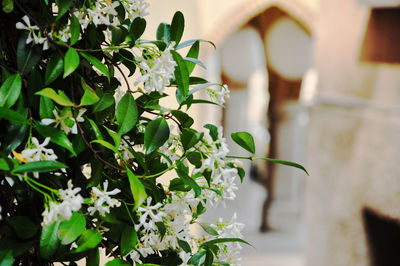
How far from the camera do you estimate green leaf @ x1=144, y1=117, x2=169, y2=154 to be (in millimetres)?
479

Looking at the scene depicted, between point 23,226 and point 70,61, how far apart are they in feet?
0.50

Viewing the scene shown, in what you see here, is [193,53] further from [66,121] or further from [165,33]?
[66,121]

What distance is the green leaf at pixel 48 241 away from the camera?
42 cm

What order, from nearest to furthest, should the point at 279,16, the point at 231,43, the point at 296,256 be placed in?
the point at 296,256, the point at 279,16, the point at 231,43

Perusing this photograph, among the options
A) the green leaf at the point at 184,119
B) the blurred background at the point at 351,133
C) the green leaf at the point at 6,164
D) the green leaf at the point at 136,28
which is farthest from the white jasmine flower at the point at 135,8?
the blurred background at the point at 351,133

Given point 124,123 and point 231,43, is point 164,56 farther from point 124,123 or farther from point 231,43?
point 231,43

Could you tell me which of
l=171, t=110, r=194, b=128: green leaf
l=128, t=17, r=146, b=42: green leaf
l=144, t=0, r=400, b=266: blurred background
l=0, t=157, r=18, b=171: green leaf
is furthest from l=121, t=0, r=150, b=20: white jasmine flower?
l=144, t=0, r=400, b=266: blurred background

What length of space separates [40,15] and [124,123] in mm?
131

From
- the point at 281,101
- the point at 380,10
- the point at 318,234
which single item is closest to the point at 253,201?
the point at 281,101

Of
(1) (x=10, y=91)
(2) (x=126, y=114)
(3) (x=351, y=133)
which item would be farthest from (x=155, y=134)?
(3) (x=351, y=133)

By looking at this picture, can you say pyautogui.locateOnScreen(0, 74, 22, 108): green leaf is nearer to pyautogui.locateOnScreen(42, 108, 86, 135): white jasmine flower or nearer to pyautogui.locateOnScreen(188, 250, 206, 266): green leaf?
pyautogui.locateOnScreen(42, 108, 86, 135): white jasmine flower

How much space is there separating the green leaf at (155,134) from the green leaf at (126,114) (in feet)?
0.06

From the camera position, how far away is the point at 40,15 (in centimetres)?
48

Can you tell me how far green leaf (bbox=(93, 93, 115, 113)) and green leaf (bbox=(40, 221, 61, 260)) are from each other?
0.11 meters
